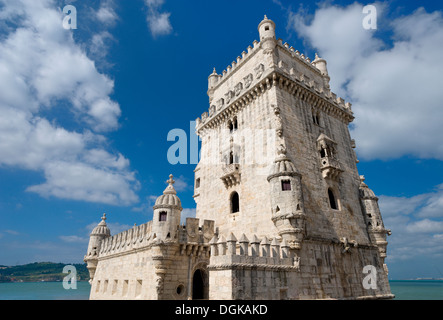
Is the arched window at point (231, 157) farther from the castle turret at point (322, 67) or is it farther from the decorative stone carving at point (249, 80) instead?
the castle turret at point (322, 67)

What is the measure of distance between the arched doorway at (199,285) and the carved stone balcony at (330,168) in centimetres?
1217

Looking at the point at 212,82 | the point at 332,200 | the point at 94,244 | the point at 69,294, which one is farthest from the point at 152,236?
the point at 69,294

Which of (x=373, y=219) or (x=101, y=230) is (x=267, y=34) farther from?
(x=101, y=230)

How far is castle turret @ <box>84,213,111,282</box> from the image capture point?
1187 inches

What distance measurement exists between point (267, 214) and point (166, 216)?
7.17 meters

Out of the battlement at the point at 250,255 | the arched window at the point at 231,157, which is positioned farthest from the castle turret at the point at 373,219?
the arched window at the point at 231,157

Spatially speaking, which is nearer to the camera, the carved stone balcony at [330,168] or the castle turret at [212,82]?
the carved stone balcony at [330,168]

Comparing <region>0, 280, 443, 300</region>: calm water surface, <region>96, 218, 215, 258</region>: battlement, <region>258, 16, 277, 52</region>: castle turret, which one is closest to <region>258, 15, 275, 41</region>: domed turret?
<region>258, 16, 277, 52</region>: castle turret

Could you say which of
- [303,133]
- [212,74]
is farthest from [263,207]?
[212,74]

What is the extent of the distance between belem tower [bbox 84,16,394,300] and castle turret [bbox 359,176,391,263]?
8cm

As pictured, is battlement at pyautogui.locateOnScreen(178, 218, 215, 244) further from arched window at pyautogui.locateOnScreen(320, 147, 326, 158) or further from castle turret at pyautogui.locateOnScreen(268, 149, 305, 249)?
arched window at pyautogui.locateOnScreen(320, 147, 326, 158)

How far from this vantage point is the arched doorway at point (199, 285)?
763 inches
